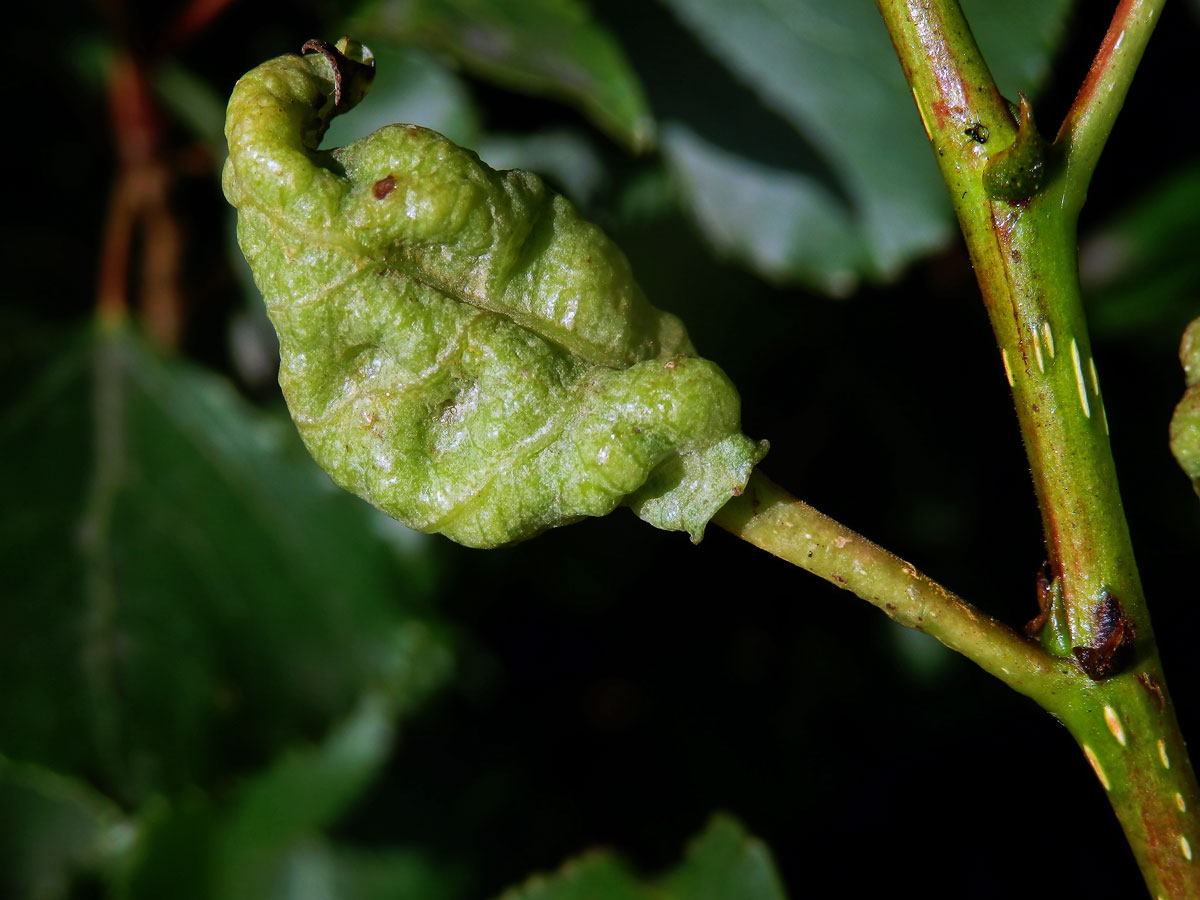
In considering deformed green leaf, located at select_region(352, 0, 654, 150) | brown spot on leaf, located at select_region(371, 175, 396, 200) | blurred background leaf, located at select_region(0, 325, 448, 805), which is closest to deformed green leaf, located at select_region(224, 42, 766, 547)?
brown spot on leaf, located at select_region(371, 175, 396, 200)

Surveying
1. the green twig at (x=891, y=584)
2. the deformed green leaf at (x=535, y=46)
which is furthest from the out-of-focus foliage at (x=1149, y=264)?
the green twig at (x=891, y=584)

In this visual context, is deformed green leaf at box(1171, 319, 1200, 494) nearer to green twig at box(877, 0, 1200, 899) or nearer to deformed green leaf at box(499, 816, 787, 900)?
green twig at box(877, 0, 1200, 899)

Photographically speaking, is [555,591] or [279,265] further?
[555,591]

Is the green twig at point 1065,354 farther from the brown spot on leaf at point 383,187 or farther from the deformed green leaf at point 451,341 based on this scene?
the brown spot on leaf at point 383,187

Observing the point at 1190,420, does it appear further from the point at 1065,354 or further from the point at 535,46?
the point at 535,46

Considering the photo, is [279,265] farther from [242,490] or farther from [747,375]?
[747,375]

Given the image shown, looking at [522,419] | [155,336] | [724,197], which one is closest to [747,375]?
[724,197]

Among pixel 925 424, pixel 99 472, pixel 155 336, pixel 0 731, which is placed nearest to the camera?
pixel 0 731
